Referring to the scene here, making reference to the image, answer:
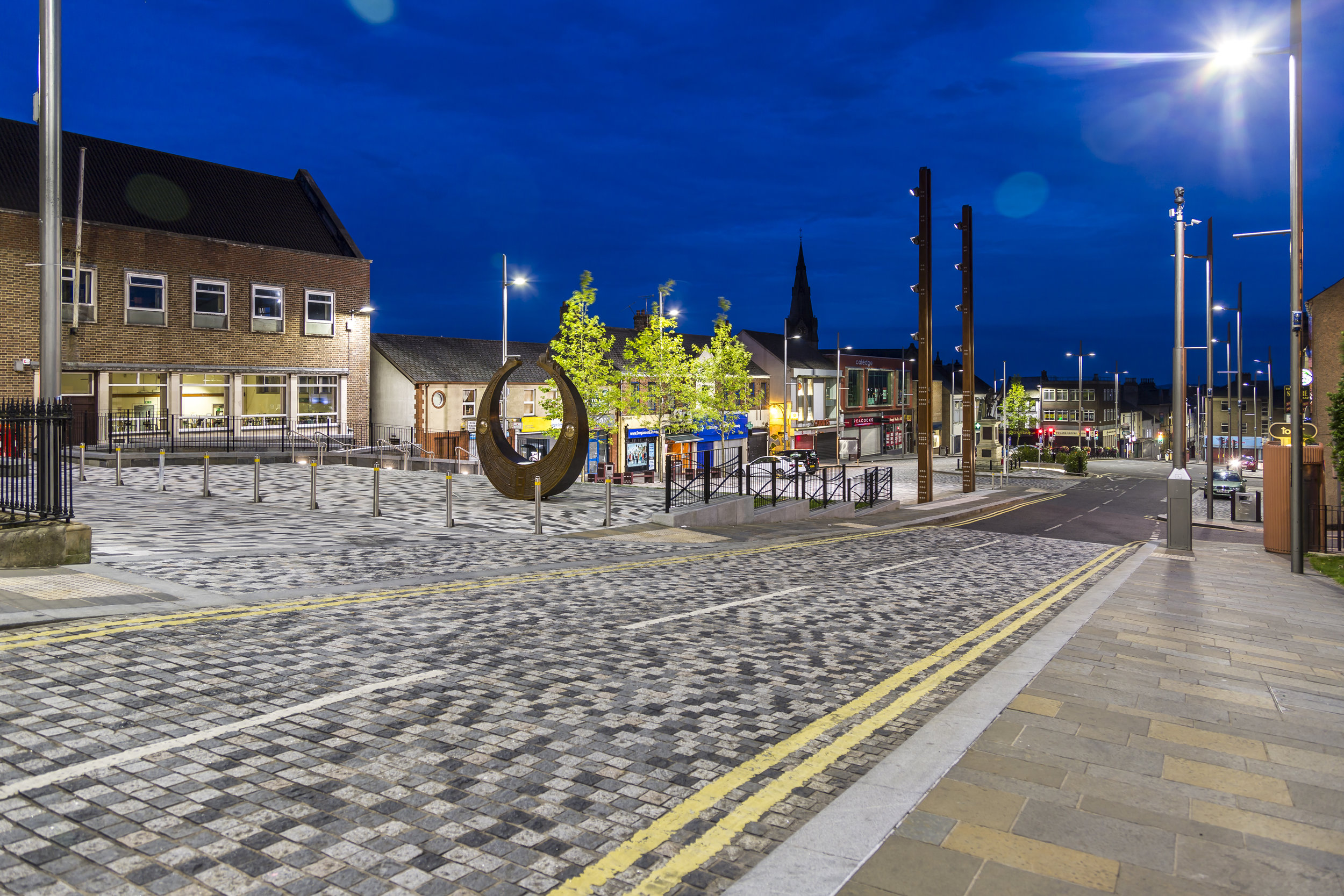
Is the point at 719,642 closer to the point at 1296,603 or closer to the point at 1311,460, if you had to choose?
Answer: the point at 1296,603

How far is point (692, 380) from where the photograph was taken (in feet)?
147

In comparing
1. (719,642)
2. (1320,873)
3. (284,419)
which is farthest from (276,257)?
(1320,873)

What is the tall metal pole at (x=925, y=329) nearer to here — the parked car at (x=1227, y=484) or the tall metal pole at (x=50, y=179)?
the parked car at (x=1227, y=484)

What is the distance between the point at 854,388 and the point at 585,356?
141ft

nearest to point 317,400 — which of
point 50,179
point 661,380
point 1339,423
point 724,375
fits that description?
point 661,380

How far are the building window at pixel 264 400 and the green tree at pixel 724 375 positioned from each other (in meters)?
20.4

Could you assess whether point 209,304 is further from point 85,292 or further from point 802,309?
point 802,309

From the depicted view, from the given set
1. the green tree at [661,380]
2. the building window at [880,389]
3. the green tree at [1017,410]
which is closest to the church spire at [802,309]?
the building window at [880,389]

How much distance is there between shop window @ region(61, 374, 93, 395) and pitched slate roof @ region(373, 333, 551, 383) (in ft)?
52.2

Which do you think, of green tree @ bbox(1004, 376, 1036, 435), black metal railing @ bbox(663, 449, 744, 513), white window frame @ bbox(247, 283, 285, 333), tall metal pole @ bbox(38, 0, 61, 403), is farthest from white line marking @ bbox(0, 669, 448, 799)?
green tree @ bbox(1004, 376, 1036, 435)

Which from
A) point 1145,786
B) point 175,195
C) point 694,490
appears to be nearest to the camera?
point 1145,786

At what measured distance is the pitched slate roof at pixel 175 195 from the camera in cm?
3167

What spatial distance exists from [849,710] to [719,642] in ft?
7.03

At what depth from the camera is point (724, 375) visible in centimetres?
4953
